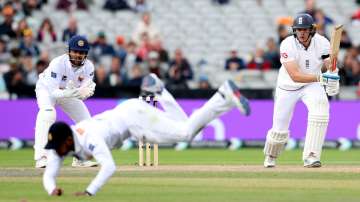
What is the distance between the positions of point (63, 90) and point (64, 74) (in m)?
0.27

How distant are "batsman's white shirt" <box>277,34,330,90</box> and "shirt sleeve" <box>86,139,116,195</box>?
391cm

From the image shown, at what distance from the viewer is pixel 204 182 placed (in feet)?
40.1

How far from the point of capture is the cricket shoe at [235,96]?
10664 millimetres

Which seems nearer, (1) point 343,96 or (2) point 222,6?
(1) point 343,96

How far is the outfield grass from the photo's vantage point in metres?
10.7

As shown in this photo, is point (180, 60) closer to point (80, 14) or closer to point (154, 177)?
point (80, 14)

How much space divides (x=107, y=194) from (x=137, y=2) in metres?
14.2

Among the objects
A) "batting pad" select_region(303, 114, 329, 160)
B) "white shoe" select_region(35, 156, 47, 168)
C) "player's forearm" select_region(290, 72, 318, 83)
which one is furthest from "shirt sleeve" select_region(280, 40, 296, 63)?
"white shoe" select_region(35, 156, 47, 168)

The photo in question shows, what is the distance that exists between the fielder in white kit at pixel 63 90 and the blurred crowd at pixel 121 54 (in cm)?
631

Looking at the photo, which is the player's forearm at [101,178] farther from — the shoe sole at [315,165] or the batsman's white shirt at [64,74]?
the shoe sole at [315,165]

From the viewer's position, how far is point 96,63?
22.8 metres

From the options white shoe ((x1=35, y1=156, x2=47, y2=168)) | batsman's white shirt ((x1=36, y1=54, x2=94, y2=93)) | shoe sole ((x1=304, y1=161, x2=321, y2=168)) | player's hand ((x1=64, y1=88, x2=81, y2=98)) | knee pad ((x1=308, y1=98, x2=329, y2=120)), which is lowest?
white shoe ((x1=35, y1=156, x2=47, y2=168))

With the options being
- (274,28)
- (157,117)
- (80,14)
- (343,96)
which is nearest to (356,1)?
(274,28)

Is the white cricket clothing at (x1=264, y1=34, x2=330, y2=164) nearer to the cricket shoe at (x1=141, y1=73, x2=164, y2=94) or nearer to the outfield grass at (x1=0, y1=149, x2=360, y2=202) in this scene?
the outfield grass at (x1=0, y1=149, x2=360, y2=202)
